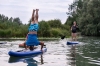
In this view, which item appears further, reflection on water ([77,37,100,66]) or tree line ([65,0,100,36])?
tree line ([65,0,100,36])

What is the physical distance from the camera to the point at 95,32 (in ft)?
222

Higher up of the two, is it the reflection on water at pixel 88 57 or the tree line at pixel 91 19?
the tree line at pixel 91 19

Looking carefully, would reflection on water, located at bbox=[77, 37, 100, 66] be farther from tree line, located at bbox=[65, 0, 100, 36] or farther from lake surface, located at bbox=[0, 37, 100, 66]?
tree line, located at bbox=[65, 0, 100, 36]

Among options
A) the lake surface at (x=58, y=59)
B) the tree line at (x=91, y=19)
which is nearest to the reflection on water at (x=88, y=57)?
the lake surface at (x=58, y=59)

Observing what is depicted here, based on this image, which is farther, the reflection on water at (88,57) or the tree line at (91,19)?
the tree line at (91,19)

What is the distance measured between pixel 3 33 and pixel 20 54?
33.8 metres

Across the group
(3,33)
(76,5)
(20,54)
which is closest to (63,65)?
(20,54)

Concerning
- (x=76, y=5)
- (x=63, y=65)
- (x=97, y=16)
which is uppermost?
(x=76, y=5)

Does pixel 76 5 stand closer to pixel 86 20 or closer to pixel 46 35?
pixel 86 20

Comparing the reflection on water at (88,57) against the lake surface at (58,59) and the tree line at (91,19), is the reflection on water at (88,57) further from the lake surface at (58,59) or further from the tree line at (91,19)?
the tree line at (91,19)

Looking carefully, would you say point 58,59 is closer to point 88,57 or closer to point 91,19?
point 88,57

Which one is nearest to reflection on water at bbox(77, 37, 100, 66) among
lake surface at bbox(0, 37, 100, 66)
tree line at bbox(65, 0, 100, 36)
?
lake surface at bbox(0, 37, 100, 66)

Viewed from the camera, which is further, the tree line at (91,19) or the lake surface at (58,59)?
the tree line at (91,19)

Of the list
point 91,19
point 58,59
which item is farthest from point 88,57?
point 91,19
